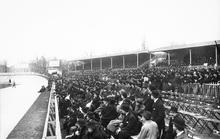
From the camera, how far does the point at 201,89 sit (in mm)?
11141

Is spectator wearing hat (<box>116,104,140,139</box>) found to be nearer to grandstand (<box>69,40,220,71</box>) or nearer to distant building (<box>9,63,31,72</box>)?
grandstand (<box>69,40,220,71</box>)

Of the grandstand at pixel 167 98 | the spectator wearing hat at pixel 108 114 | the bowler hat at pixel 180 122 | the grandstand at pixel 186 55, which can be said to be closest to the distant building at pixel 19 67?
the grandstand at pixel 186 55

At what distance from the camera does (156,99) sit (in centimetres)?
527

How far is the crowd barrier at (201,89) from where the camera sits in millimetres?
10184

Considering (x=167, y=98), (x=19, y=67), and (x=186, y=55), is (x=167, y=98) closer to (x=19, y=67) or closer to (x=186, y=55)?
(x=186, y=55)

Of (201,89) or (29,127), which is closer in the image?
(29,127)

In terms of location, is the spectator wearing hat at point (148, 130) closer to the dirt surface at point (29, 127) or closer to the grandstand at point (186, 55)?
the dirt surface at point (29, 127)

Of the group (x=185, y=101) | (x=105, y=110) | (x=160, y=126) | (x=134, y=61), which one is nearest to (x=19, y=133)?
(x=105, y=110)

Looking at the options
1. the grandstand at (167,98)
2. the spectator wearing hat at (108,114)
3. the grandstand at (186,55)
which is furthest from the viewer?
the grandstand at (186,55)

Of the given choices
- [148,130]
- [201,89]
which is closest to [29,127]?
[148,130]

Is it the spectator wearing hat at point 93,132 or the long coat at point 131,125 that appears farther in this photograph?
the long coat at point 131,125

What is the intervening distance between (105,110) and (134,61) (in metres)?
27.6

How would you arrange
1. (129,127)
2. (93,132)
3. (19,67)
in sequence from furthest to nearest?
→ (19,67), (129,127), (93,132)

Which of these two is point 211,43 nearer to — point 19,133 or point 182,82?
point 182,82
